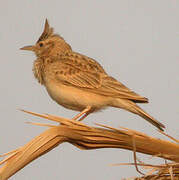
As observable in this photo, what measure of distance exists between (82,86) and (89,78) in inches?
8.9

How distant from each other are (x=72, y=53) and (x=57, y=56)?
0.88ft

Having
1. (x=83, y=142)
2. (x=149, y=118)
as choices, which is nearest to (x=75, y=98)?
(x=149, y=118)

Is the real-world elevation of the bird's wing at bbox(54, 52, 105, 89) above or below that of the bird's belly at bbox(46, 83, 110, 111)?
above

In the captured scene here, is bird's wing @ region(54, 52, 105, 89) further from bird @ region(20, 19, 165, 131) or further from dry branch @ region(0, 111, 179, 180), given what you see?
dry branch @ region(0, 111, 179, 180)

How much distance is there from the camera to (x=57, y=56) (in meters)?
5.90

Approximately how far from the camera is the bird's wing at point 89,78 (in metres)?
4.99

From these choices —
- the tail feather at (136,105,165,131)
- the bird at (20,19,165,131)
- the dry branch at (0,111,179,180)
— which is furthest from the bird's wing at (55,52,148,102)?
the dry branch at (0,111,179,180)

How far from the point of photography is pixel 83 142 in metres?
2.61

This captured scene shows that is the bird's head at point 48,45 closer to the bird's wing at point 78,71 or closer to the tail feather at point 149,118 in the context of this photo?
the bird's wing at point 78,71

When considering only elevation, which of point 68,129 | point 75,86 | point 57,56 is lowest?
point 68,129

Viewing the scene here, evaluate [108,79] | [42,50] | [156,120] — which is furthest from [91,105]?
[42,50]

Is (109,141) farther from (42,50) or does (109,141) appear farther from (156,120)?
(42,50)

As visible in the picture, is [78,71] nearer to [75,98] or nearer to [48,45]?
[75,98]

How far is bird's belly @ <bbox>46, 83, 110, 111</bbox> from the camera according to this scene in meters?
5.00
